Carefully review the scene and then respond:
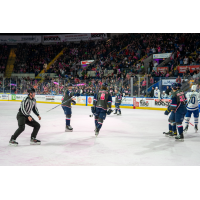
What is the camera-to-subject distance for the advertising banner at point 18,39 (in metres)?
31.8

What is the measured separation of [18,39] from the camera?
32.2 meters

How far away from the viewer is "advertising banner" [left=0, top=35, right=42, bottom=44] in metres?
31.8

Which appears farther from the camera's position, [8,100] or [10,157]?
[8,100]

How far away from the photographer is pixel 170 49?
1988 centimetres

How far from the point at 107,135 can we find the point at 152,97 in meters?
9.24

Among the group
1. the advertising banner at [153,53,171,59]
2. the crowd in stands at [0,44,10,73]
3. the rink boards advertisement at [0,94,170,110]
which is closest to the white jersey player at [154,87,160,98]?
the rink boards advertisement at [0,94,170,110]

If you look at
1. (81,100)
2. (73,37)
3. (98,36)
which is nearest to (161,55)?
(81,100)

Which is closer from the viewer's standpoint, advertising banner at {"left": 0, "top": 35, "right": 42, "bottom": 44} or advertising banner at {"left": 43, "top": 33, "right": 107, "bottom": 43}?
advertising banner at {"left": 43, "top": 33, "right": 107, "bottom": 43}

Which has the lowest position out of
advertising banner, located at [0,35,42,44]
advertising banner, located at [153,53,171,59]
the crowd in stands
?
advertising banner, located at [153,53,171,59]

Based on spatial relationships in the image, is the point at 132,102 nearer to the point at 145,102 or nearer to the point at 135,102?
the point at 135,102

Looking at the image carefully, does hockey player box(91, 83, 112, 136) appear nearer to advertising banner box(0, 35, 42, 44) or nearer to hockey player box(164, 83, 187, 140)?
hockey player box(164, 83, 187, 140)

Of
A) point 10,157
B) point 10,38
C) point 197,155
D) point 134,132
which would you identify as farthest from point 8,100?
point 197,155

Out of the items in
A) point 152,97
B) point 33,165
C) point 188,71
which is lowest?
point 33,165

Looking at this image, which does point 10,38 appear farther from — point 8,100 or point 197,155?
point 197,155
